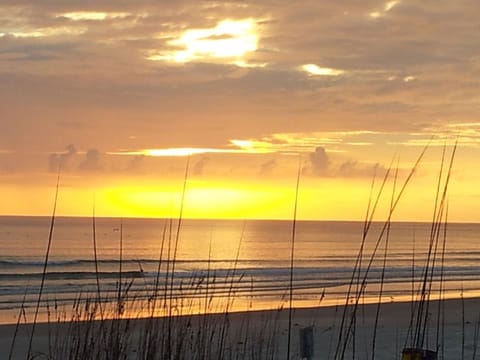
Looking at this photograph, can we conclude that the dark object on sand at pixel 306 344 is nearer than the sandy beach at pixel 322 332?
Yes

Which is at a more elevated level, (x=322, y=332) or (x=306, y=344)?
(x=322, y=332)

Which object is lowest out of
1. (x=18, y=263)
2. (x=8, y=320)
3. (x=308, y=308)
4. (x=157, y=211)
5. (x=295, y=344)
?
(x=157, y=211)

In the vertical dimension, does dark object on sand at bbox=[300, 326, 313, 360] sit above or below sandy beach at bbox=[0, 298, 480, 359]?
below

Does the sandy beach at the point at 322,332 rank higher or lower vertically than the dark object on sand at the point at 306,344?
higher

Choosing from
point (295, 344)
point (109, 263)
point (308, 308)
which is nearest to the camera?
point (295, 344)

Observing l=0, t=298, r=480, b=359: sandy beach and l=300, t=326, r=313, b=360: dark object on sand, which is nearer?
l=300, t=326, r=313, b=360: dark object on sand

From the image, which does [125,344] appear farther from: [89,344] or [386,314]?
[386,314]

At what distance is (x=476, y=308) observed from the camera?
24891mm

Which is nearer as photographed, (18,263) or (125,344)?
(125,344)

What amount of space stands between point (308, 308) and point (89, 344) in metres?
19.1

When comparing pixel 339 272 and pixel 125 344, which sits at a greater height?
pixel 339 272

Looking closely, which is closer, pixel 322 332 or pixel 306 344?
pixel 306 344

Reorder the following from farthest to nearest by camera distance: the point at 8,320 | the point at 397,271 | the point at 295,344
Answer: the point at 397,271 < the point at 8,320 < the point at 295,344

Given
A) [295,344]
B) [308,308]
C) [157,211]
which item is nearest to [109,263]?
[308,308]
